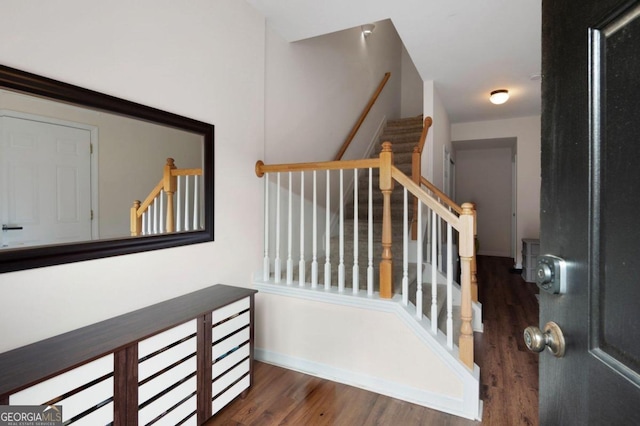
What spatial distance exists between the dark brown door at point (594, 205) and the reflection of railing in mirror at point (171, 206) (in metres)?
1.74

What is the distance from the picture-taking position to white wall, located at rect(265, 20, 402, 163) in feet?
9.31

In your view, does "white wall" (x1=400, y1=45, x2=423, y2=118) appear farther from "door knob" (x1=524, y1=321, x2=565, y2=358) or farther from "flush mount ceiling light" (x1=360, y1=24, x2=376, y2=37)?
"door knob" (x1=524, y1=321, x2=565, y2=358)

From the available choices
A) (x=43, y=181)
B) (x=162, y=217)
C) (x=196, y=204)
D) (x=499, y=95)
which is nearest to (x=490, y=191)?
(x=499, y=95)

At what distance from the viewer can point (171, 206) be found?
1.90 meters

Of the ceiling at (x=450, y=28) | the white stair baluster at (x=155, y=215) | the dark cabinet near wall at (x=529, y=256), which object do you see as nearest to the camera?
the white stair baluster at (x=155, y=215)

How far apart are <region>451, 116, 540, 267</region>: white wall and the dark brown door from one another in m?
5.31

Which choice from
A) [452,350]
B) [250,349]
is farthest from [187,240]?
[452,350]

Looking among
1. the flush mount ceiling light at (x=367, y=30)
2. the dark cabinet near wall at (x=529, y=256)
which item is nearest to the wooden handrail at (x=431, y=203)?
the flush mount ceiling light at (x=367, y=30)

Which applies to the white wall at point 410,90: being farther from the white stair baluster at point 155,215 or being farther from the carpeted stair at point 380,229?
the white stair baluster at point 155,215

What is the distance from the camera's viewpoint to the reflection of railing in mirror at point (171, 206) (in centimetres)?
170

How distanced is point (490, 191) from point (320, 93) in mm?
5036

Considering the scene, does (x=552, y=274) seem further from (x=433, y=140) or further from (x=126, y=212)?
(x=433, y=140)

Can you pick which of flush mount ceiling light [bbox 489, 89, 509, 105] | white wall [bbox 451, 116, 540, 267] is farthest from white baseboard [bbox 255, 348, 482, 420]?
white wall [bbox 451, 116, 540, 267]

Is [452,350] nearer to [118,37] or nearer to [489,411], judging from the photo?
[489,411]
